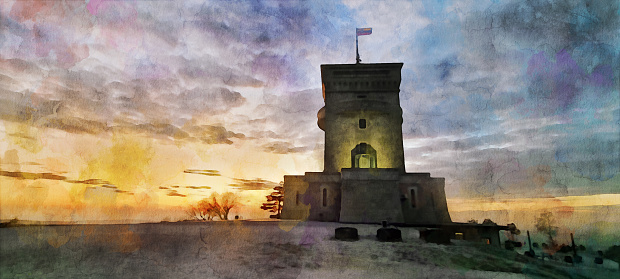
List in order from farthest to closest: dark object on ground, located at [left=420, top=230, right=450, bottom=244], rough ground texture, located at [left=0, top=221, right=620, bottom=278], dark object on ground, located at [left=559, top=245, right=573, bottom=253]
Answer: dark object on ground, located at [left=559, top=245, right=573, bottom=253] < dark object on ground, located at [left=420, top=230, right=450, bottom=244] < rough ground texture, located at [left=0, top=221, right=620, bottom=278]

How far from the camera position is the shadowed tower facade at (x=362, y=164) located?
2415 centimetres

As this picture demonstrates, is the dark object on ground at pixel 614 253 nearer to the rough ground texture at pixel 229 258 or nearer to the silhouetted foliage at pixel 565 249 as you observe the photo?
the rough ground texture at pixel 229 258

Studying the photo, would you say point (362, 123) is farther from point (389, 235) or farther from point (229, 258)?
point (229, 258)

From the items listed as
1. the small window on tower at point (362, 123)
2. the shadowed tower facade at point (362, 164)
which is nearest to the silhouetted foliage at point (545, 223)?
the shadowed tower facade at point (362, 164)

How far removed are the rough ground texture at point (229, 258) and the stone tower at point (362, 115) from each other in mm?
17336

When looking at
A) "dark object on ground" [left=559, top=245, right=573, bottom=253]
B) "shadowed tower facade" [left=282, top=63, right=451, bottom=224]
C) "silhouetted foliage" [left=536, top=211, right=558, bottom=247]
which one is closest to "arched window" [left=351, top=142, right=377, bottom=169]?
"shadowed tower facade" [left=282, top=63, right=451, bottom=224]

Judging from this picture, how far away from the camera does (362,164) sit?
98.0 ft

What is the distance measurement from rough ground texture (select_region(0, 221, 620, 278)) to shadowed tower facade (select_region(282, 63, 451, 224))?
35.4 ft

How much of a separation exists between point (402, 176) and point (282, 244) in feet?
56.6

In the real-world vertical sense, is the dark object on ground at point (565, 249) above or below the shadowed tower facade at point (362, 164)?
below

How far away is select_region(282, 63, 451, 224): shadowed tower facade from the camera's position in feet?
79.2

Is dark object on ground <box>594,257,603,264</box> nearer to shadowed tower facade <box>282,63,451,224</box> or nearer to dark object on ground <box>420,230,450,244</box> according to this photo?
dark object on ground <box>420,230,450,244</box>

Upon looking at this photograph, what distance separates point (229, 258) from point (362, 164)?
21991 mm

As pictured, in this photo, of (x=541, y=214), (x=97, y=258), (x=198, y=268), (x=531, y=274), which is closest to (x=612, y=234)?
(x=541, y=214)
